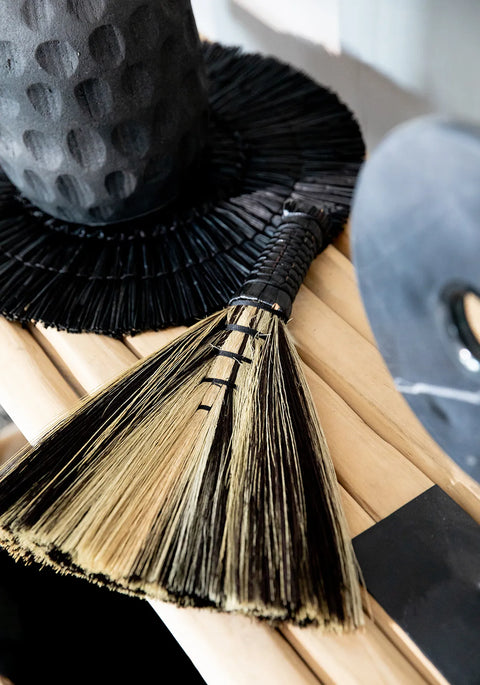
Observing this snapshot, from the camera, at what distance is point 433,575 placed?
0.42 meters

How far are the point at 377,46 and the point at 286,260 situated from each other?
32cm

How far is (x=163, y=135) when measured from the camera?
1.84 ft

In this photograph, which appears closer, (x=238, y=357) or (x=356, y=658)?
(x=356, y=658)

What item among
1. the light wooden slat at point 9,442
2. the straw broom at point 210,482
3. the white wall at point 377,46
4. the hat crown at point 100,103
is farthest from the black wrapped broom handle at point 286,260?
the light wooden slat at point 9,442

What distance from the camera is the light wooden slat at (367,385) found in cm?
47

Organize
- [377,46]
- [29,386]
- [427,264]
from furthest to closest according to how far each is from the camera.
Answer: [377,46] < [29,386] < [427,264]

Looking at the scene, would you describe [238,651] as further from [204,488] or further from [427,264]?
[427,264]

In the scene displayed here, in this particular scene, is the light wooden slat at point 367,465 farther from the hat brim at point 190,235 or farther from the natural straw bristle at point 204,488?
the hat brim at point 190,235

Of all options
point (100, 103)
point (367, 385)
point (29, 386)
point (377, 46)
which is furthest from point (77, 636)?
point (377, 46)

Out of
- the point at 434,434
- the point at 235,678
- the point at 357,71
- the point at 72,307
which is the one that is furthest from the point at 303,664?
the point at 357,71

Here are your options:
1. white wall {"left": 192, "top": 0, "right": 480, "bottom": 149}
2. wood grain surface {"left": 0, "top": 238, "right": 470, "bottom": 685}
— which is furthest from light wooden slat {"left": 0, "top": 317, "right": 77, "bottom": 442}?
white wall {"left": 192, "top": 0, "right": 480, "bottom": 149}

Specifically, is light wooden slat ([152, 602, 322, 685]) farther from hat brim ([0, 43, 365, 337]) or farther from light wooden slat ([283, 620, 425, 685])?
hat brim ([0, 43, 365, 337])

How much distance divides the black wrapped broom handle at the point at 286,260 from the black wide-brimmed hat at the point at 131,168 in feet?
0.10

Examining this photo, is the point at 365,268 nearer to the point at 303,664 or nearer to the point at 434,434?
the point at 434,434
